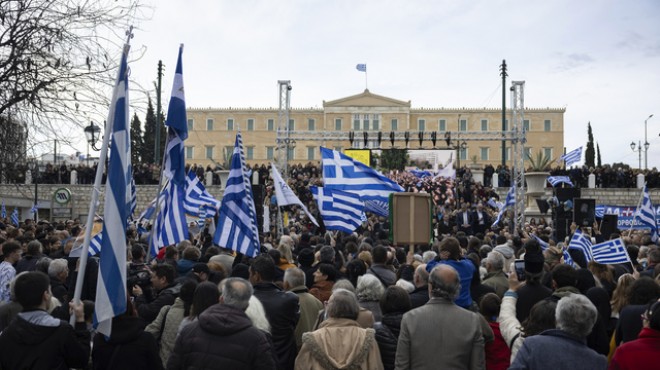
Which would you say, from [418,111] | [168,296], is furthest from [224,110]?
[168,296]

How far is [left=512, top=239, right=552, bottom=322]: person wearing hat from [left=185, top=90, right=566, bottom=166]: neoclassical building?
90.7 m

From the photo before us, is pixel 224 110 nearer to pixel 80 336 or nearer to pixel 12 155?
pixel 12 155

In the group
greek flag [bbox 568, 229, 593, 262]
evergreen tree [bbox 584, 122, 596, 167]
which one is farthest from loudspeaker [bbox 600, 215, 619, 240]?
evergreen tree [bbox 584, 122, 596, 167]

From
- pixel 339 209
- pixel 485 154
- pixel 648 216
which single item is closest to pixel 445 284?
pixel 339 209

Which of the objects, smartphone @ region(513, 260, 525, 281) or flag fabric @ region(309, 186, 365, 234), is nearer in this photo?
smartphone @ region(513, 260, 525, 281)

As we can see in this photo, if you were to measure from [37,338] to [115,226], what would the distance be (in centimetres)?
94

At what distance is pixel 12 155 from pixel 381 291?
26.3ft

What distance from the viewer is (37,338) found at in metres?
4.62

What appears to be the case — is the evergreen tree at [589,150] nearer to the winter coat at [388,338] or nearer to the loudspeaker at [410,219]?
the loudspeaker at [410,219]

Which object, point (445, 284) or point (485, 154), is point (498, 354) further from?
point (485, 154)

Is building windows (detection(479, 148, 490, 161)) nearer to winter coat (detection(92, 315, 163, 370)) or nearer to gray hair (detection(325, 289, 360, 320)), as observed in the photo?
gray hair (detection(325, 289, 360, 320))

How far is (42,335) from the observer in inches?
183

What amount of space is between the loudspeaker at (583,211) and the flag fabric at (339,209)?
19.8 ft

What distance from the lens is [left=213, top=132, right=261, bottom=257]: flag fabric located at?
9.31m
